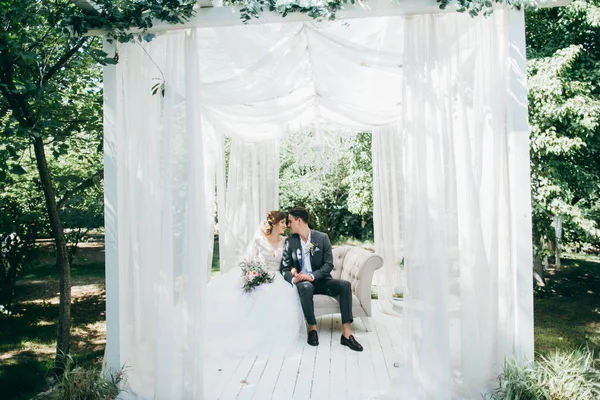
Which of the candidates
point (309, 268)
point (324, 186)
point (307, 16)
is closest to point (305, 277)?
point (309, 268)

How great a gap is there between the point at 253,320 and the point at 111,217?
1.76 m

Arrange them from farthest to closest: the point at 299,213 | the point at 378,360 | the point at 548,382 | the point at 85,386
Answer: the point at 299,213, the point at 378,360, the point at 85,386, the point at 548,382

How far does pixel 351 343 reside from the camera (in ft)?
14.2

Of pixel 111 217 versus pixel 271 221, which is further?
pixel 271 221

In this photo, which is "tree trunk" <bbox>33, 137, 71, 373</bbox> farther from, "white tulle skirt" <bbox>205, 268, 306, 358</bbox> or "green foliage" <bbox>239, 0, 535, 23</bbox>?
"green foliage" <bbox>239, 0, 535, 23</bbox>

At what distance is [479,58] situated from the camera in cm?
316

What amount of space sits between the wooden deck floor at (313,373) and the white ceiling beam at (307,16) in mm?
2609

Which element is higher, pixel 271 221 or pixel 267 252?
pixel 271 221

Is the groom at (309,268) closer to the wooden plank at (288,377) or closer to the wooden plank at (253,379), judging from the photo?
the wooden plank at (288,377)

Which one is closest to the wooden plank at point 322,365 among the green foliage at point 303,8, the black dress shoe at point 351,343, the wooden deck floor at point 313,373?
the wooden deck floor at point 313,373

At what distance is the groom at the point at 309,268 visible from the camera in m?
4.59

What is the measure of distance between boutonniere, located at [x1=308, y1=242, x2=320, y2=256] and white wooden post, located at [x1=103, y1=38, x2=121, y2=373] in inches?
83.8

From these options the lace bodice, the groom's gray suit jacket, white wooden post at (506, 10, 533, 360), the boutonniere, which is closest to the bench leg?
the groom's gray suit jacket

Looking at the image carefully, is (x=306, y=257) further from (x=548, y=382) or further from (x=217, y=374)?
(x=548, y=382)
